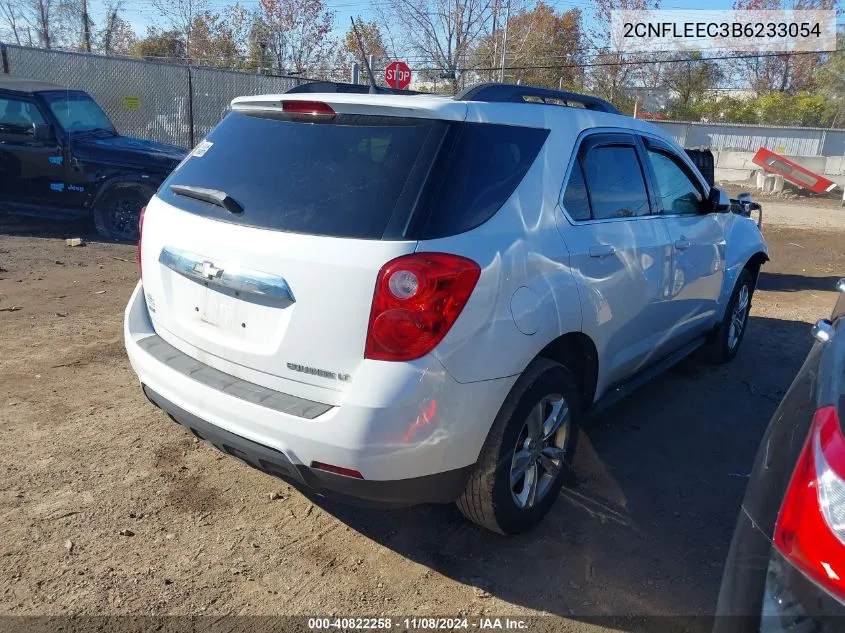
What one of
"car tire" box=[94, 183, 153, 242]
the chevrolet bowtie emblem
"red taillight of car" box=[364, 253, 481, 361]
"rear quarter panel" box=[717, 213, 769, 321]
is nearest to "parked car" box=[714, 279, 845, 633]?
"red taillight of car" box=[364, 253, 481, 361]

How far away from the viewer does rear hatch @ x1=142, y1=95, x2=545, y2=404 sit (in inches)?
100

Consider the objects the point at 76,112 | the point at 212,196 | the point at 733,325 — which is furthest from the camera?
the point at 76,112

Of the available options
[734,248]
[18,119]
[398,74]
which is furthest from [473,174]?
[398,74]

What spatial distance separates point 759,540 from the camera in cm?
180

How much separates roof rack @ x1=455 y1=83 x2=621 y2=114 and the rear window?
214 millimetres

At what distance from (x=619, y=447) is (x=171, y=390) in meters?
2.49

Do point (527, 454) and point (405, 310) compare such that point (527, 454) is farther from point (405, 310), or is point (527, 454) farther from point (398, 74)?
point (398, 74)

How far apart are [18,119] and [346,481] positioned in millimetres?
8788

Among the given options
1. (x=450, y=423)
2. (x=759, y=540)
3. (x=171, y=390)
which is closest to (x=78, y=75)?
(x=171, y=390)

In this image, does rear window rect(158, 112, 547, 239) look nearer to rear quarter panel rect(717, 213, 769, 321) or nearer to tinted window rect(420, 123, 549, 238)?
tinted window rect(420, 123, 549, 238)

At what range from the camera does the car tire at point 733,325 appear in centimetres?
541

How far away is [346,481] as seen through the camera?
2576mm

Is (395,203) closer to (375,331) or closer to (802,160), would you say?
(375,331)

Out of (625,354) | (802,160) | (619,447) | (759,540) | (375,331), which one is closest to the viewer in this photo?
(759,540)
